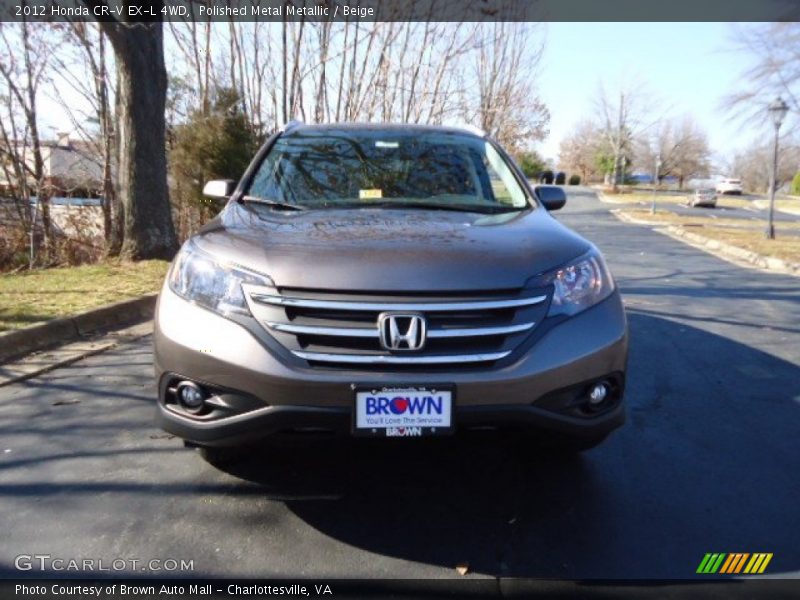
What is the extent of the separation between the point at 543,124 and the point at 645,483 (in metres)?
23.5

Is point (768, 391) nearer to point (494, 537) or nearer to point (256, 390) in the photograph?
point (494, 537)

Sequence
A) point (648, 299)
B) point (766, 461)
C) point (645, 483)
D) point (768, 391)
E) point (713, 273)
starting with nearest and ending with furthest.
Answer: point (645, 483)
point (766, 461)
point (768, 391)
point (648, 299)
point (713, 273)

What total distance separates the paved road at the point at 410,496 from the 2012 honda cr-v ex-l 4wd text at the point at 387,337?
0.38m

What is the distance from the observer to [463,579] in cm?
223

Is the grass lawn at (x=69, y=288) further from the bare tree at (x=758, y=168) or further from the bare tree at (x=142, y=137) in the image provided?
the bare tree at (x=758, y=168)

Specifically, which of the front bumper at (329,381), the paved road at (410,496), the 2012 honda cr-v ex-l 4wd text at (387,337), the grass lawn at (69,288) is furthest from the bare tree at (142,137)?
the front bumper at (329,381)

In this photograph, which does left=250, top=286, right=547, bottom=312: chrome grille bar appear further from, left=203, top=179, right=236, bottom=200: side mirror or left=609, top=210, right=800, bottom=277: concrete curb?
left=609, top=210, right=800, bottom=277: concrete curb

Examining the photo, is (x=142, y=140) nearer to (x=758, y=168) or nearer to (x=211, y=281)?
(x=211, y=281)

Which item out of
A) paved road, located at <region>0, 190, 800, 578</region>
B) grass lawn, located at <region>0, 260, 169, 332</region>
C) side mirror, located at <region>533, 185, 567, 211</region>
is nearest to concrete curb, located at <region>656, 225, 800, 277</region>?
paved road, located at <region>0, 190, 800, 578</region>

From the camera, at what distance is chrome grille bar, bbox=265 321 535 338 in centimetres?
228

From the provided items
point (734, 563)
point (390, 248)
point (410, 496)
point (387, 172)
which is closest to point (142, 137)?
point (387, 172)

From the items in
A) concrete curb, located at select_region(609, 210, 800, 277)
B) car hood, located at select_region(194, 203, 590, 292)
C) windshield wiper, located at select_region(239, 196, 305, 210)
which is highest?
windshield wiper, located at select_region(239, 196, 305, 210)

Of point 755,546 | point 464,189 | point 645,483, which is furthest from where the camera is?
point 464,189

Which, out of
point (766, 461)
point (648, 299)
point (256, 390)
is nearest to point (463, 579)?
point (256, 390)
